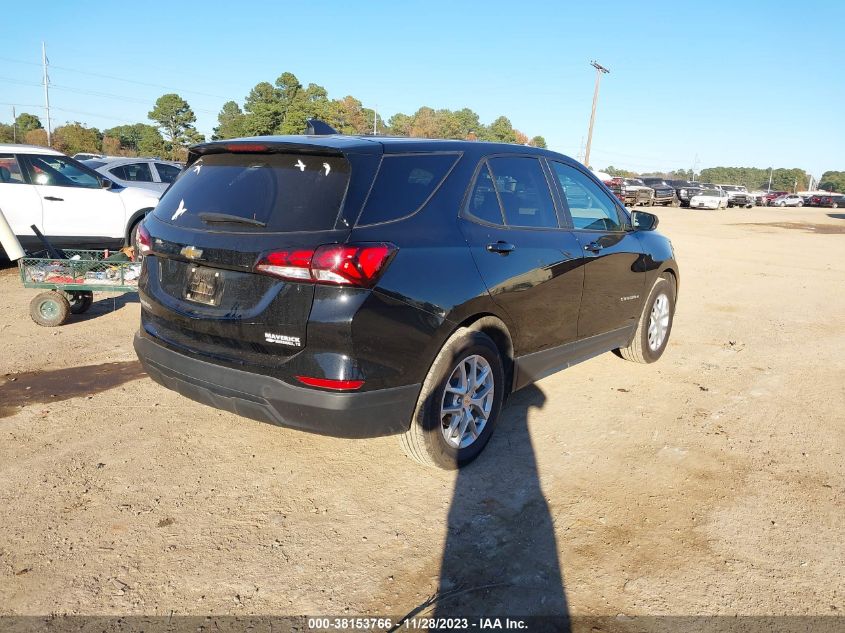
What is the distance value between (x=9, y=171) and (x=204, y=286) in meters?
7.26

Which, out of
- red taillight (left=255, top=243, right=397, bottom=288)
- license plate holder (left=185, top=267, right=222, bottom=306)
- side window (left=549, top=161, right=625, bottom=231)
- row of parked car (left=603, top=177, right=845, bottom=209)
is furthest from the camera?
row of parked car (left=603, top=177, right=845, bottom=209)

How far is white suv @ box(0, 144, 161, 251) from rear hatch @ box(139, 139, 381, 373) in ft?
20.7

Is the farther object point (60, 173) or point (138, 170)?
point (138, 170)

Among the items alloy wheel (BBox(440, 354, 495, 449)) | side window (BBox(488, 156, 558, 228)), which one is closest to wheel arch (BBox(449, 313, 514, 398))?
alloy wheel (BBox(440, 354, 495, 449))

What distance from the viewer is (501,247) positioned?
3.71m

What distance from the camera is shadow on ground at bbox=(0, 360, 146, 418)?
457cm

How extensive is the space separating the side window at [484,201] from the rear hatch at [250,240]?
2.20ft

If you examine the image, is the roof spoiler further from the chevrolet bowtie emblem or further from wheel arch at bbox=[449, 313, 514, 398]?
wheel arch at bbox=[449, 313, 514, 398]

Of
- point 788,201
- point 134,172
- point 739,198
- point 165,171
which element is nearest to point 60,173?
point 134,172

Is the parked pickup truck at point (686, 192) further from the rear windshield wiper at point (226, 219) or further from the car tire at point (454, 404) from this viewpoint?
the rear windshield wiper at point (226, 219)

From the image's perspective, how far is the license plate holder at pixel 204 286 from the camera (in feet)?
10.5

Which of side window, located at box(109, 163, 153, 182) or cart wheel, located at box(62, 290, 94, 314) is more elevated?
side window, located at box(109, 163, 153, 182)

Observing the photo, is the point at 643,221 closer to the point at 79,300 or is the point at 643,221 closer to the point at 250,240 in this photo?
the point at 250,240

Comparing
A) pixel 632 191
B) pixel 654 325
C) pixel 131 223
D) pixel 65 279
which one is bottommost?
pixel 65 279
